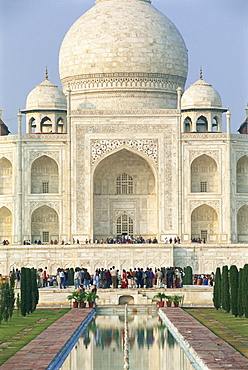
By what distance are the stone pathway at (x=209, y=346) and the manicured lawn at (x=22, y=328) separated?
2.51 m

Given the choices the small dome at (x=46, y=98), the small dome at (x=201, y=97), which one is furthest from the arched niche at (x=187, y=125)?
the small dome at (x=46, y=98)

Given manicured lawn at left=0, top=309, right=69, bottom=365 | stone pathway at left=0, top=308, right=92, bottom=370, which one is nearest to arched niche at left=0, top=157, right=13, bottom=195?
manicured lawn at left=0, top=309, right=69, bottom=365

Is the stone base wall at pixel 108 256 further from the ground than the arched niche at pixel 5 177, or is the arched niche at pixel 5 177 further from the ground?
the arched niche at pixel 5 177

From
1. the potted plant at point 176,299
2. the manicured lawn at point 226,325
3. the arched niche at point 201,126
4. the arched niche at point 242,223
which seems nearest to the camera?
the manicured lawn at point 226,325

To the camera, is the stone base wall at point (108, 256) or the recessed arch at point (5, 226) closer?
the stone base wall at point (108, 256)

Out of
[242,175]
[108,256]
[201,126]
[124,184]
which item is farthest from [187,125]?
[108,256]

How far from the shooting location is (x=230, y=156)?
33.9m

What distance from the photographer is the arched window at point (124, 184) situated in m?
35.4

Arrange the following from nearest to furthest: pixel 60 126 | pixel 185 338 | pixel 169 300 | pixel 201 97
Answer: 1. pixel 185 338
2. pixel 169 300
3. pixel 201 97
4. pixel 60 126

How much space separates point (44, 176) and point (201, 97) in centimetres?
726

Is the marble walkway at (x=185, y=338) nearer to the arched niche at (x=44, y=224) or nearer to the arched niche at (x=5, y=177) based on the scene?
the arched niche at (x=44, y=224)

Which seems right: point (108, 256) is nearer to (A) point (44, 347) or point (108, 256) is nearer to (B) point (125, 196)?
(B) point (125, 196)

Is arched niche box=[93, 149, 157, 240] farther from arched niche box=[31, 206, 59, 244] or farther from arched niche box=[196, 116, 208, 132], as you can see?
arched niche box=[196, 116, 208, 132]

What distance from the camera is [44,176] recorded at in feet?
113
